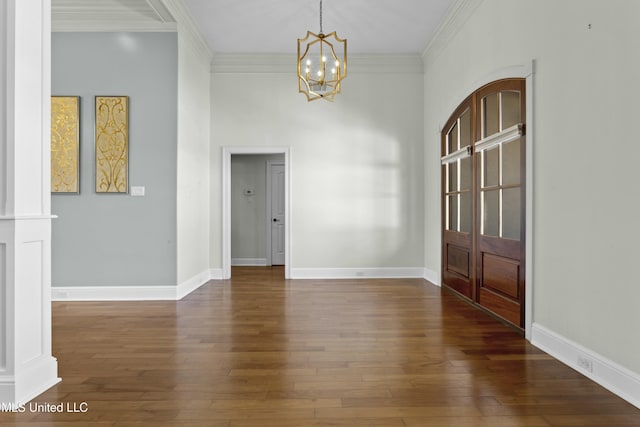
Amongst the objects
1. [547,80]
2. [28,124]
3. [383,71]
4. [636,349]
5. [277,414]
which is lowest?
[277,414]

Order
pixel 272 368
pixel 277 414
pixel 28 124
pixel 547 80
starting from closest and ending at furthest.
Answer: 1. pixel 277 414
2. pixel 28 124
3. pixel 272 368
4. pixel 547 80

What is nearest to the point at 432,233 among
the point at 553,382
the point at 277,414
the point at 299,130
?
the point at 299,130

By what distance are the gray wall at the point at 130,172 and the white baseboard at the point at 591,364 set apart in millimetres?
3978

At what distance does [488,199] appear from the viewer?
4.23 m

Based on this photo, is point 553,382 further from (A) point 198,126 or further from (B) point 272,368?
(A) point 198,126

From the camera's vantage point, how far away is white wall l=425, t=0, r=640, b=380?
232 cm

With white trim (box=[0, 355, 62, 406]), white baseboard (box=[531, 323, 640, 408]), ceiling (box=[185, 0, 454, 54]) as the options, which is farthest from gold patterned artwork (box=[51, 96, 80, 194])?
white baseboard (box=[531, 323, 640, 408])

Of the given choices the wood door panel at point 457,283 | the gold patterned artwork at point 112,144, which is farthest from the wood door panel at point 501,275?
the gold patterned artwork at point 112,144

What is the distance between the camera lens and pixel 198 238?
238 inches

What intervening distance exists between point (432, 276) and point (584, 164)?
3694 mm

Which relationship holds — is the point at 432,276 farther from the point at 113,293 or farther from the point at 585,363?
the point at 113,293

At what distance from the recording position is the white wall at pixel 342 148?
21.6 feet

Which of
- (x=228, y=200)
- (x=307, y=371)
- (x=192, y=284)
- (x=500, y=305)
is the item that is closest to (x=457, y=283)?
(x=500, y=305)

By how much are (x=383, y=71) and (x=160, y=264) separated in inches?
173
